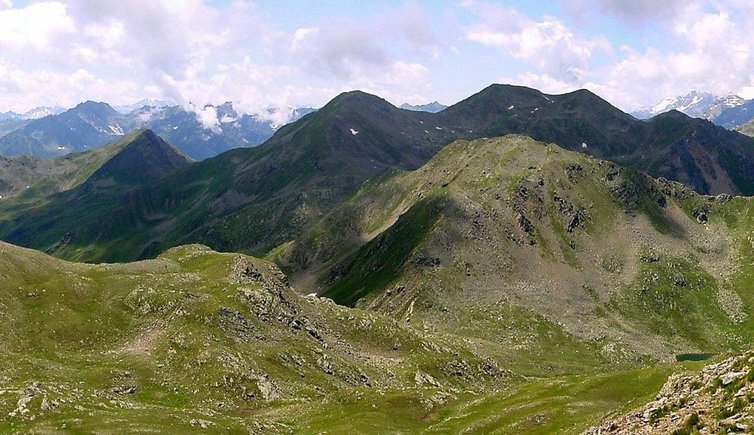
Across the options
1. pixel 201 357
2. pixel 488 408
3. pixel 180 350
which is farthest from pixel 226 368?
pixel 488 408

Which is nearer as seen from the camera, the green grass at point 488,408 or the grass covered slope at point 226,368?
the green grass at point 488,408

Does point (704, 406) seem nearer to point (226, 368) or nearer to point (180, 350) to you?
point (226, 368)

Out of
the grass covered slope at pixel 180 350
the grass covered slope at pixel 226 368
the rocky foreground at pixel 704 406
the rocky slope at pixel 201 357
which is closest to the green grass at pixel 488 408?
the grass covered slope at pixel 226 368

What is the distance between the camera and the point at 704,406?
28.6m

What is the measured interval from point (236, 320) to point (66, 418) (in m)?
49.0

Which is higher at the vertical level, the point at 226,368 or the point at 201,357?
the point at 201,357

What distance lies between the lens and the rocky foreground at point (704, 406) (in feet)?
85.0

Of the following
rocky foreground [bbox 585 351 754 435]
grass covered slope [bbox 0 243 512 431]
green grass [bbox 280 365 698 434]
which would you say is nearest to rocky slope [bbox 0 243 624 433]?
grass covered slope [bbox 0 243 512 431]

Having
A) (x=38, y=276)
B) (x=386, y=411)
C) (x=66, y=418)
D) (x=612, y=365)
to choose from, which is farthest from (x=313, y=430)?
(x=612, y=365)

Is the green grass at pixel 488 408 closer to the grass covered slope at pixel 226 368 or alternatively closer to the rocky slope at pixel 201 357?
the grass covered slope at pixel 226 368

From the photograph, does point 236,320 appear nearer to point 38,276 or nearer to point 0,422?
point 38,276

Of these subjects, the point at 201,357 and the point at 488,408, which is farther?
the point at 201,357

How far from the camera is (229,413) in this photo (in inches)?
3125

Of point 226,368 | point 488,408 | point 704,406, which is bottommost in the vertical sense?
point 488,408
